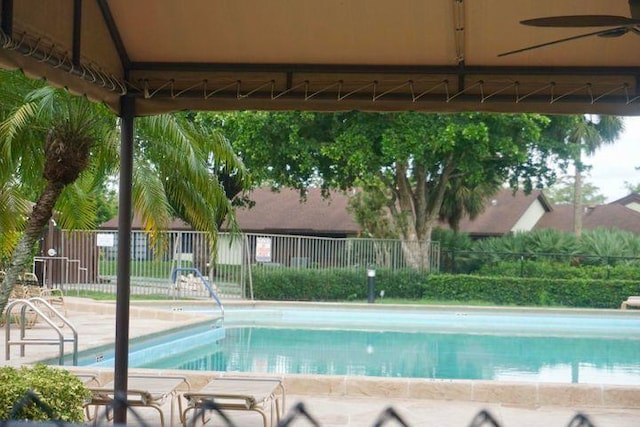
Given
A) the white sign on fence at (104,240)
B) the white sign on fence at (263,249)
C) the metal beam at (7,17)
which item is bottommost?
the white sign on fence at (263,249)

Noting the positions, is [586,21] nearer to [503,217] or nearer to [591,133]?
[591,133]

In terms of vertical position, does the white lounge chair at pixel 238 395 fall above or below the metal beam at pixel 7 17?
below

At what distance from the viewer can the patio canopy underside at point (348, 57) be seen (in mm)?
5688

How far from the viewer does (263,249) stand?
80.6ft

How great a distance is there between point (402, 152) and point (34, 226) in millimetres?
15144

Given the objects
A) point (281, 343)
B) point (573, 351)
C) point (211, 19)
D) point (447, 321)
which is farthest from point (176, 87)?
point (447, 321)

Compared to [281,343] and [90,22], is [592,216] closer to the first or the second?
[281,343]

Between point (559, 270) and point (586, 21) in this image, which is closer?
point (586, 21)

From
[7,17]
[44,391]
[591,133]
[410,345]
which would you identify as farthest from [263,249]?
[7,17]

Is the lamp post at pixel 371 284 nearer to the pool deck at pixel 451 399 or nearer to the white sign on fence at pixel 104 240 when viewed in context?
the white sign on fence at pixel 104 240

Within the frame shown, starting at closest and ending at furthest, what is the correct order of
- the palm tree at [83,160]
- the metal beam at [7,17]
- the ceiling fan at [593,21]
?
the metal beam at [7,17]
the ceiling fan at [593,21]
the palm tree at [83,160]

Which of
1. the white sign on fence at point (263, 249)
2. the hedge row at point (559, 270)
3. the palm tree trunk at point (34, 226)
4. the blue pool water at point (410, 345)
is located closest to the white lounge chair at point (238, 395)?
the palm tree trunk at point (34, 226)

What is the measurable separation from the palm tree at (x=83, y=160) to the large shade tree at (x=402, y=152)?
1106cm

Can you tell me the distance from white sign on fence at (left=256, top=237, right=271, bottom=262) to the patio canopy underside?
18.1 metres
